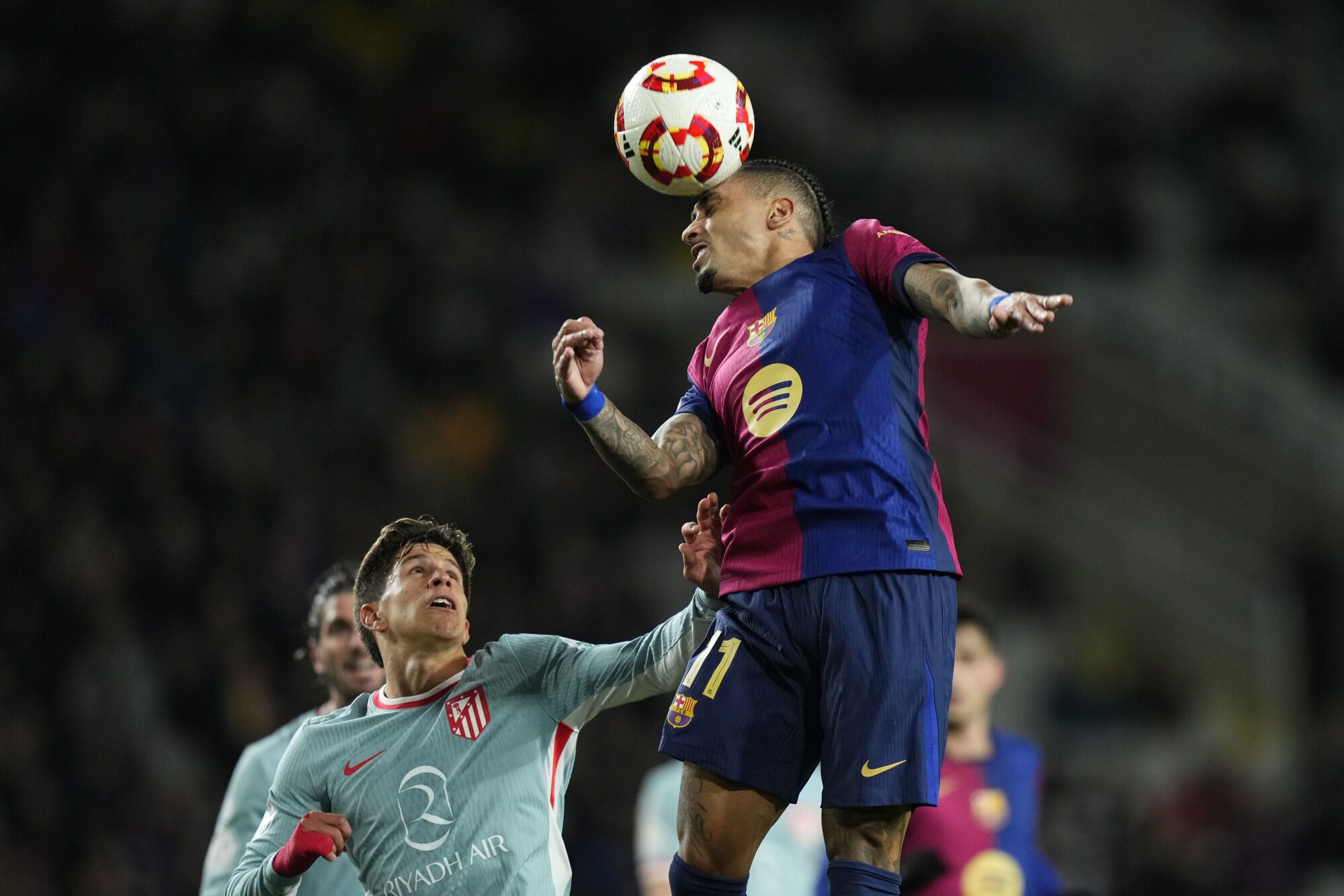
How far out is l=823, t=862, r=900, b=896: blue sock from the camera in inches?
137

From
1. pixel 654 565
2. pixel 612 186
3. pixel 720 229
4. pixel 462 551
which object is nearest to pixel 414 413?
pixel 654 565

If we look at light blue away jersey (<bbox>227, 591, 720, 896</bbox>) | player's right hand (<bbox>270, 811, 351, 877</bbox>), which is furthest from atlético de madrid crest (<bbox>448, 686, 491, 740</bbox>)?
player's right hand (<bbox>270, 811, 351, 877</bbox>)

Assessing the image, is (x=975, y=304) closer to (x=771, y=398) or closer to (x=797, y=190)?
(x=771, y=398)

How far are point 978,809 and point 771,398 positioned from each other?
6.70ft

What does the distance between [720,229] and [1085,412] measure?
9.96 m

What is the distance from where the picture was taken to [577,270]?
1347 centimetres

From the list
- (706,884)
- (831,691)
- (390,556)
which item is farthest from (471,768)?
(831,691)

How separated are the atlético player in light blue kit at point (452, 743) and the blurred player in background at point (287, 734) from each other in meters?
0.89

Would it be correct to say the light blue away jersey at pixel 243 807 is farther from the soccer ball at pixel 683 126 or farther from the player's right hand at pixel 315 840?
the soccer ball at pixel 683 126

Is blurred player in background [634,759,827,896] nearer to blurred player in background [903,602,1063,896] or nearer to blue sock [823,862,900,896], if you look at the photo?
blurred player in background [903,602,1063,896]

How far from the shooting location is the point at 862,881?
3486mm

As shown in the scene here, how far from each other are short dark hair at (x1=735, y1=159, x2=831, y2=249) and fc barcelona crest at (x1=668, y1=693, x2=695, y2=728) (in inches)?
47.0

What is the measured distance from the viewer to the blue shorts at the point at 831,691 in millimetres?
3510

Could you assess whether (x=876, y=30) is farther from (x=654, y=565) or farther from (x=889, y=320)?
(x=889, y=320)
